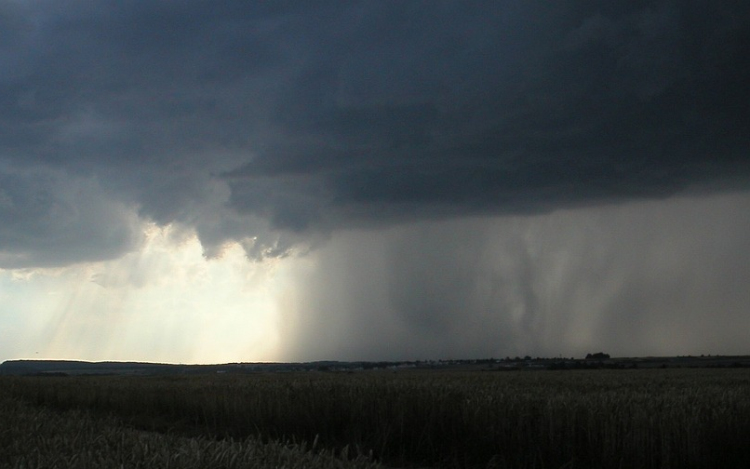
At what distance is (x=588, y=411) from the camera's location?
11.0 meters

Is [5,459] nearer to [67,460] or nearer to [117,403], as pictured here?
[67,460]

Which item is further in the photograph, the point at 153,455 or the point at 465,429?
the point at 465,429

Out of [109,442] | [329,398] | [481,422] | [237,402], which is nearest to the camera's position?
[109,442]

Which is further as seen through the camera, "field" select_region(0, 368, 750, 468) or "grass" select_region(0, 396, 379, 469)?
"field" select_region(0, 368, 750, 468)

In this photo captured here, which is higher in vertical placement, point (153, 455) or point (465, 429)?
point (153, 455)

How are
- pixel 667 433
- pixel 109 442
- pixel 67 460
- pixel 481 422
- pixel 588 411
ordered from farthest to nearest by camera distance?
pixel 481 422, pixel 588 411, pixel 667 433, pixel 109 442, pixel 67 460

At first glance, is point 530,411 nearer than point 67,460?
No

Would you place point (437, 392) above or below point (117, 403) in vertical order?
above

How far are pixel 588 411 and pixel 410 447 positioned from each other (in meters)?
3.36

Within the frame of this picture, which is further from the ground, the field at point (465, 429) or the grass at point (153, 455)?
the grass at point (153, 455)

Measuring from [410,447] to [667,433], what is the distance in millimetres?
4525

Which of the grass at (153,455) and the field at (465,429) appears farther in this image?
the field at (465,429)

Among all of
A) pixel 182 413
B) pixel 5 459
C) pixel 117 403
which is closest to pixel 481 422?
pixel 5 459

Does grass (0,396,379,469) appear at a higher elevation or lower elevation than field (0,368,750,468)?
higher
